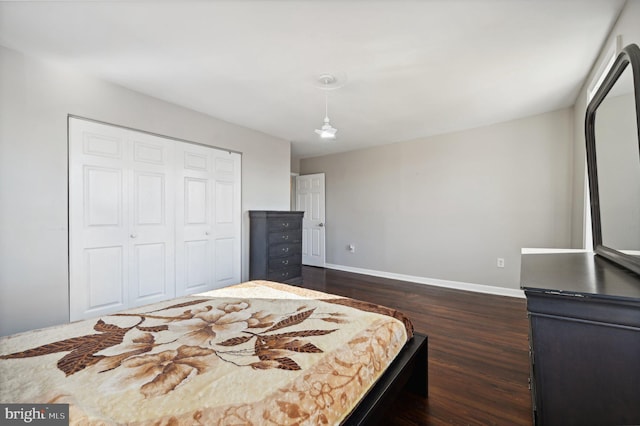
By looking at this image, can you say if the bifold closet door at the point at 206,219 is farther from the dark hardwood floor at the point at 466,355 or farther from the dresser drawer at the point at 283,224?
the dark hardwood floor at the point at 466,355

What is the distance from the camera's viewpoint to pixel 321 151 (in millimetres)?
5473

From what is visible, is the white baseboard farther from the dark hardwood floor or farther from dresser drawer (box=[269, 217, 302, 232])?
dresser drawer (box=[269, 217, 302, 232])

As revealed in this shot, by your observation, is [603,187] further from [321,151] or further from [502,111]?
[321,151]

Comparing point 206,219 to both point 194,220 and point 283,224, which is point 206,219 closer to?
point 194,220

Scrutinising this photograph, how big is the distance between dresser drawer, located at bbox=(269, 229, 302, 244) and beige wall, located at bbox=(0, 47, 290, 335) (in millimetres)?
2161

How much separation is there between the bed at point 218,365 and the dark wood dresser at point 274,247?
2219mm

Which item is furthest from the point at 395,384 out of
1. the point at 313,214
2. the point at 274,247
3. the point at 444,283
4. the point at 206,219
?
the point at 313,214

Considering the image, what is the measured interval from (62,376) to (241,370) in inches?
23.0

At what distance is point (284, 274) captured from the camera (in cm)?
404

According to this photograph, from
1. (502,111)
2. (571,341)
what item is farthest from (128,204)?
(502,111)

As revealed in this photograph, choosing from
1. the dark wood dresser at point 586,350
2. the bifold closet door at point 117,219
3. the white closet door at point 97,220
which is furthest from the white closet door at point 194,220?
the dark wood dresser at point 586,350

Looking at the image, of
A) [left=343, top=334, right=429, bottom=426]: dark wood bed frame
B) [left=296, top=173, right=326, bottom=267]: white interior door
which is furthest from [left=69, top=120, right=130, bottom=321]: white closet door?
[left=296, top=173, right=326, bottom=267]: white interior door

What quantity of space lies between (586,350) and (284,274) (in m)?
3.48

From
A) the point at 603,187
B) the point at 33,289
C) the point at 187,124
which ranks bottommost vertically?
the point at 33,289
